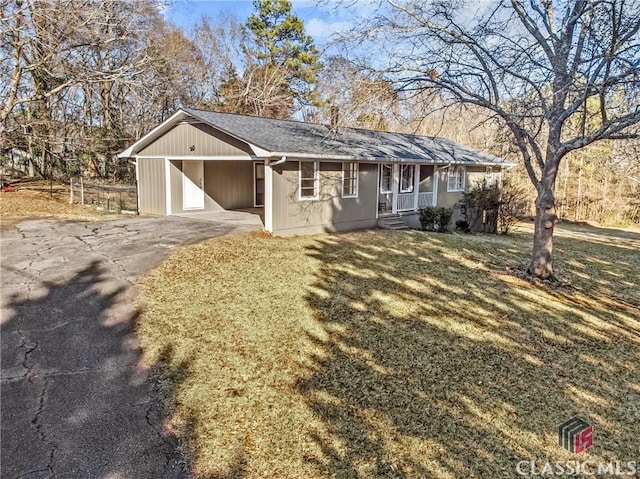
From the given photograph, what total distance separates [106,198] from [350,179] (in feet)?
37.9

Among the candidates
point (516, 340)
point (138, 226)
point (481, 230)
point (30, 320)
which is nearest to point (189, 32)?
point (138, 226)

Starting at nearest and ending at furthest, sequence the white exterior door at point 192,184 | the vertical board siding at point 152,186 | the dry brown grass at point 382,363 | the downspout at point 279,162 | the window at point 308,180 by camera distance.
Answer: the dry brown grass at point 382,363
the downspout at point 279,162
the window at point 308,180
the vertical board siding at point 152,186
the white exterior door at point 192,184

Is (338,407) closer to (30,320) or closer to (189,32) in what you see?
(30,320)

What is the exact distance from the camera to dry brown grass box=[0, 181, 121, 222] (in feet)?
44.4

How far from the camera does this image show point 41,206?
1504cm

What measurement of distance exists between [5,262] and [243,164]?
10.0 m

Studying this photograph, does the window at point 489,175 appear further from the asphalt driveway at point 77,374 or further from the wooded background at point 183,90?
the asphalt driveway at point 77,374

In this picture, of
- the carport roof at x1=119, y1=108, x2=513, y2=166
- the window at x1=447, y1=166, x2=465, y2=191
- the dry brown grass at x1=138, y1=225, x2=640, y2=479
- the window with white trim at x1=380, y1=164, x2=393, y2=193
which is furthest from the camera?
the window at x1=447, y1=166, x2=465, y2=191

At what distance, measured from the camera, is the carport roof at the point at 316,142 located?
11.5 meters

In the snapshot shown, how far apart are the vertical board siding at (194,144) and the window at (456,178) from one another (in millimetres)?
10089

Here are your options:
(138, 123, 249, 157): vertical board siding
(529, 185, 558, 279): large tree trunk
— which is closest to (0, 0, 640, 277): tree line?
(529, 185, 558, 279): large tree trunk

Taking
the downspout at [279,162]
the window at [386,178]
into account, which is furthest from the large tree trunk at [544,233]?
the window at [386,178]

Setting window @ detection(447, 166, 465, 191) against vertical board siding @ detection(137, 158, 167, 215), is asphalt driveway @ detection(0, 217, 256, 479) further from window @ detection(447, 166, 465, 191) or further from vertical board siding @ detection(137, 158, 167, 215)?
window @ detection(447, 166, 465, 191)

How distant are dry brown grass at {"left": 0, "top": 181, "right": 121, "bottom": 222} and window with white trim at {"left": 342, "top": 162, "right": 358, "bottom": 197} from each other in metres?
7.91
